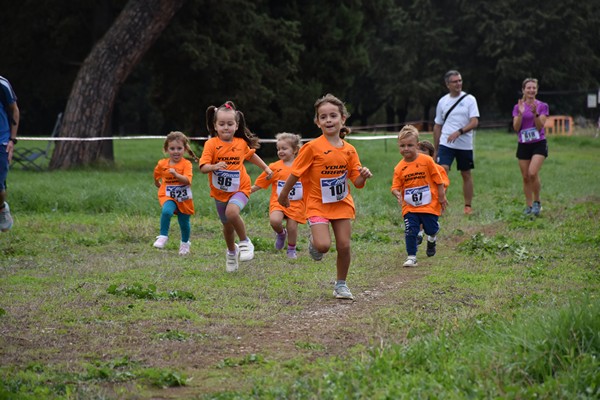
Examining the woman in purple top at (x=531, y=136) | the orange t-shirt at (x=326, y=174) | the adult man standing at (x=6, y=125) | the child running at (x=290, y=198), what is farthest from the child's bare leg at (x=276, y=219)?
the woman in purple top at (x=531, y=136)

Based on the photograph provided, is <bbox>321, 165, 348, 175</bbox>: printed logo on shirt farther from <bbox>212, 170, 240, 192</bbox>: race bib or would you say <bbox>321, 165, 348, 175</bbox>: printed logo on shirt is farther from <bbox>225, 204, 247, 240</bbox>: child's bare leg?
<bbox>212, 170, 240, 192</bbox>: race bib

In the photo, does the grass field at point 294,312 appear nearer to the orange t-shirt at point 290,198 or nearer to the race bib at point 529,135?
the orange t-shirt at point 290,198

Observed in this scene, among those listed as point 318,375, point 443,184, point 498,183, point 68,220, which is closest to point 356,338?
point 318,375

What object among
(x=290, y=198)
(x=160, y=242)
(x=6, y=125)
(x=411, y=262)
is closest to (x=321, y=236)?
(x=411, y=262)

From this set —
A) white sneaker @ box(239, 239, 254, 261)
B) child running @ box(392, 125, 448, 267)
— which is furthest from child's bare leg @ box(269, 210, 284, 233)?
child running @ box(392, 125, 448, 267)

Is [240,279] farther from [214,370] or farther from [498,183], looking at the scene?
[498,183]

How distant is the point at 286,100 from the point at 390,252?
1655 centimetres

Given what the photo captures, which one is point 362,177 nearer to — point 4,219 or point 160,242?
point 160,242

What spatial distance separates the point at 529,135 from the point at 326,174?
302 inches

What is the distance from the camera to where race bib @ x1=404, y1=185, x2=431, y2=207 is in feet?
38.3

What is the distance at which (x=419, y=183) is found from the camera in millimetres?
11711

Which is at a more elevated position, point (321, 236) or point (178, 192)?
point (178, 192)

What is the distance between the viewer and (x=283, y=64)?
2847cm

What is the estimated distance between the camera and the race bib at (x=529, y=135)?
1582 cm
